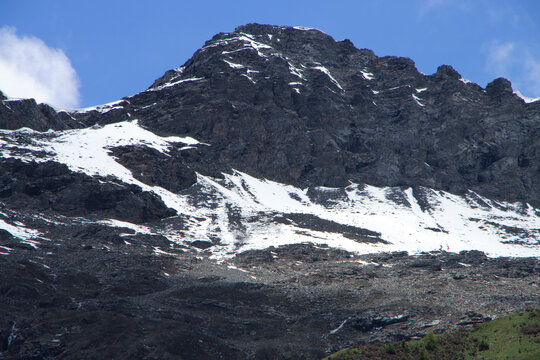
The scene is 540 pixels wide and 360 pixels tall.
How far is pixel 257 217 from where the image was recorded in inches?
4993

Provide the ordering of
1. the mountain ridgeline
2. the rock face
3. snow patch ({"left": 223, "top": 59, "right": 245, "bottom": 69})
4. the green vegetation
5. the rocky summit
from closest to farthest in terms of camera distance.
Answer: the green vegetation, the rocky summit, the mountain ridgeline, the rock face, snow patch ({"left": 223, "top": 59, "right": 245, "bottom": 69})

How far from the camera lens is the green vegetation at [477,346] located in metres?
46.0

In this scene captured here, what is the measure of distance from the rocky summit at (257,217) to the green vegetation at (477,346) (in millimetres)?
7546

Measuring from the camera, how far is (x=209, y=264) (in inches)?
3720

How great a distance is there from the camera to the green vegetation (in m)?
46.0

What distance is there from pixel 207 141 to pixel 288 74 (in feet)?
151

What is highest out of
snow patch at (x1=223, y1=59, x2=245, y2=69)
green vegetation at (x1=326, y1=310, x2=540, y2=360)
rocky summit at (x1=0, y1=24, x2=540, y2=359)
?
snow patch at (x1=223, y1=59, x2=245, y2=69)

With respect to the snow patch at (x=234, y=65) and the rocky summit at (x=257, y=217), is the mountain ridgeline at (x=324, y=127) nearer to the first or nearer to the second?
the snow patch at (x=234, y=65)

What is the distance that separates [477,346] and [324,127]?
5451 inches

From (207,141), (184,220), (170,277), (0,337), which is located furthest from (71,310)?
(207,141)

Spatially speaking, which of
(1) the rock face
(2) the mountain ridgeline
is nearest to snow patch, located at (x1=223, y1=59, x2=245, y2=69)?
(2) the mountain ridgeline

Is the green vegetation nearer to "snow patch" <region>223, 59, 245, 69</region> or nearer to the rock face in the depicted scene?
the rock face

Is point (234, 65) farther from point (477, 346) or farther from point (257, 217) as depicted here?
point (477, 346)

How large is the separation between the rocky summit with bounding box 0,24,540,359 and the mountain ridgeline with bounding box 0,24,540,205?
2.16 feet
